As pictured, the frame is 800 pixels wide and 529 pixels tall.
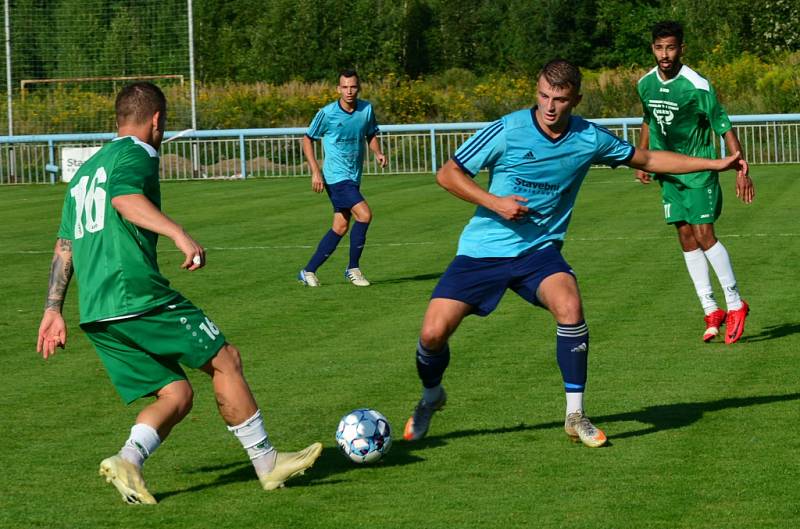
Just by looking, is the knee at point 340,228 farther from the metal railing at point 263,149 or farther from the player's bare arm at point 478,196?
the metal railing at point 263,149

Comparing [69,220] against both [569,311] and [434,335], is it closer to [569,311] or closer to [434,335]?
[434,335]

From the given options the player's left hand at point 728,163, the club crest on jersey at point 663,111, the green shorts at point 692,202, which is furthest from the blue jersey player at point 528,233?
the green shorts at point 692,202

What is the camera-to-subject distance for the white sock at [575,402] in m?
7.25

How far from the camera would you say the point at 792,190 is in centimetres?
2362

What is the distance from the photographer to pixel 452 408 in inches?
325

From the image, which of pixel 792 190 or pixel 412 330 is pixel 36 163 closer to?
pixel 792 190

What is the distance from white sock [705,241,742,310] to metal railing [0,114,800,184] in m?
21.0

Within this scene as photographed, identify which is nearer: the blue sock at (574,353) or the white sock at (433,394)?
the blue sock at (574,353)

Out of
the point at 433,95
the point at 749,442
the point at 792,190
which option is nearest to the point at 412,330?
the point at 749,442

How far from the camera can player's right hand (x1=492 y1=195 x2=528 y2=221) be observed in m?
6.98

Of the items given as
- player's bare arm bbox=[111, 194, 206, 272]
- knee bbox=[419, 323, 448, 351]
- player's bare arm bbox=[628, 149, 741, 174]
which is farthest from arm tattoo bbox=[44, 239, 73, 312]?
player's bare arm bbox=[628, 149, 741, 174]

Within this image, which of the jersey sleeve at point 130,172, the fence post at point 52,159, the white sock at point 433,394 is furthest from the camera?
the fence post at point 52,159

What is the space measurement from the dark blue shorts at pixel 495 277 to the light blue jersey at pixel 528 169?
48 mm

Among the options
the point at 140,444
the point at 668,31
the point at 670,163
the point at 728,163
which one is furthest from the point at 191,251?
the point at 668,31
